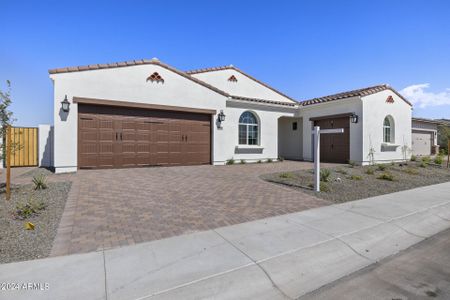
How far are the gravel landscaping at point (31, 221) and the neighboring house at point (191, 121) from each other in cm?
389

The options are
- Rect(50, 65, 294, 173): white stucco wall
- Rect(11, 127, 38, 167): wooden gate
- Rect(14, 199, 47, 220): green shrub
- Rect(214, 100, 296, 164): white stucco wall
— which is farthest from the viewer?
Rect(214, 100, 296, 164): white stucco wall

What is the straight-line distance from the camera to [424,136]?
21.0m

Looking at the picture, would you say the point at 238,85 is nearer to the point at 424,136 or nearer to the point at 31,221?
the point at 31,221

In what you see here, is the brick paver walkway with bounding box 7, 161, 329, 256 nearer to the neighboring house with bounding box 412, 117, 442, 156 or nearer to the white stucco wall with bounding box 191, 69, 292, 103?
the white stucco wall with bounding box 191, 69, 292, 103

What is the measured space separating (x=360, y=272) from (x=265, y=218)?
1.95 m

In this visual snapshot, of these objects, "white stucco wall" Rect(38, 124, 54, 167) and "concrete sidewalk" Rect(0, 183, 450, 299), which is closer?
"concrete sidewalk" Rect(0, 183, 450, 299)

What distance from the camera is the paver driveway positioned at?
3963 millimetres

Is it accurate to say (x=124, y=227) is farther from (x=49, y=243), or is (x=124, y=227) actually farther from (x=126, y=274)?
(x=126, y=274)

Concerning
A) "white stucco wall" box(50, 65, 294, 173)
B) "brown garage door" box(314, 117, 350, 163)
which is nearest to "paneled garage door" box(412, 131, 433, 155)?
"brown garage door" box(314, 117, 350, 163)

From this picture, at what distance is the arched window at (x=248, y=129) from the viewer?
1447cm

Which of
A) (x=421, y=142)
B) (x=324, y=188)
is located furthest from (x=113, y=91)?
(x=421, y=142)

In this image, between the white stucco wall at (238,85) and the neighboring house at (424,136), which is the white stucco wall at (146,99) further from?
the neighboring house at (424,136)

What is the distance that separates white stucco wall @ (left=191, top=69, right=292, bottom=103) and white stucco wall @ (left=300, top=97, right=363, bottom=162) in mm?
3561

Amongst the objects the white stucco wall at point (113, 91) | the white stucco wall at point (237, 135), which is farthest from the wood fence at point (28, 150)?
the white stucco wall at point (237, 135)
